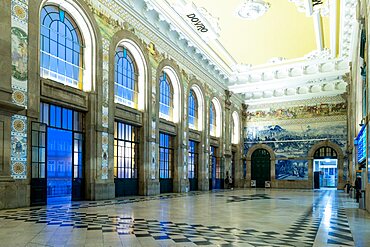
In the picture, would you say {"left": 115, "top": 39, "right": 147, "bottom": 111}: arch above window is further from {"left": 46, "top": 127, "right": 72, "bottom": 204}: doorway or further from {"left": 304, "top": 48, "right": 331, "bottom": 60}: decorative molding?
{"left": 304, "top": 48, "right": 331, "bottom": 60}: decorative molding

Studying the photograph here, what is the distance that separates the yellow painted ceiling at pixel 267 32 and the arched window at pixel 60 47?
7.29m

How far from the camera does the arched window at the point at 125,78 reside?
1791 centimetres

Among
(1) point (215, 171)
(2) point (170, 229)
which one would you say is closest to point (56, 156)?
(1) point (215, 171)

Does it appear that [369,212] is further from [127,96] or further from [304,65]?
[304,65]

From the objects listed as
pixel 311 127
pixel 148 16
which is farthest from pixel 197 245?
pixel 311 127

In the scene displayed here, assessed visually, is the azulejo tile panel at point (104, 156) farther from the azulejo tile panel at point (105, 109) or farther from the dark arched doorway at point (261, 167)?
the dark arched doorway at point (261, 167)

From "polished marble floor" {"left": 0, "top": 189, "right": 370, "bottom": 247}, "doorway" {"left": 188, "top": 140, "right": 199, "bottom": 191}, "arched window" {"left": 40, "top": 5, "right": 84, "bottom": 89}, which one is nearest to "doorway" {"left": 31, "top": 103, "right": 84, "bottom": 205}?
"arched window" {"left": 40, "top": 5, "right": 84, "bottom": 89}

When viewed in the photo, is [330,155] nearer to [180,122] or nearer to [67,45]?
[180,122]

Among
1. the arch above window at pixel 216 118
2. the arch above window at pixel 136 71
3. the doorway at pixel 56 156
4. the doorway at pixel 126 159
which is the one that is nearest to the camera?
the doorway at pixel 56 156

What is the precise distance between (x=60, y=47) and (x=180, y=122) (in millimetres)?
10569

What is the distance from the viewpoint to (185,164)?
2395 cm

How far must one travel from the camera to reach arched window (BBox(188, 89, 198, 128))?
2642 centimetres

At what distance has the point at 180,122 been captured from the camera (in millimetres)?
23359

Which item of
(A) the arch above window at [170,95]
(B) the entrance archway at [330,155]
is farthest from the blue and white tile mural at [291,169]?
(A) the arch above window at [170,95]
